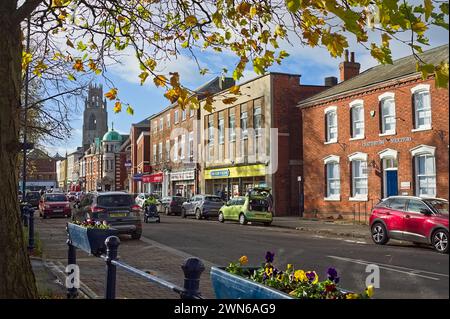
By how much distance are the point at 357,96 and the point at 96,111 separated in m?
120

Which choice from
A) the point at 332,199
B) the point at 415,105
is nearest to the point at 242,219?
the point at 332,199

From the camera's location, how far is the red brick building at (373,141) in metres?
22.3

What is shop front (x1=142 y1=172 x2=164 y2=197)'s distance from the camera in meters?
59.2

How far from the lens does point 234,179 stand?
40188mm

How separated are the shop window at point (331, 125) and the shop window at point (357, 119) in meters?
1.49

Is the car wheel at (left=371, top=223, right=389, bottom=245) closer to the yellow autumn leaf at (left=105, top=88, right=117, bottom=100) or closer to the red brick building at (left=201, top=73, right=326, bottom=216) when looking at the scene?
the yellow autumn leaf at (left=105, top=88, right=117, bottom=100)

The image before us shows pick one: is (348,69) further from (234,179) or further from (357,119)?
(234,179)

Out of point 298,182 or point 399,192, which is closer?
point 399,192

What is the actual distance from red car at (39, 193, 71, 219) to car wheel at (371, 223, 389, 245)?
22549mm

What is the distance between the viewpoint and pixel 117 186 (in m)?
98.4

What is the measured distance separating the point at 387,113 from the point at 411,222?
10.7 m

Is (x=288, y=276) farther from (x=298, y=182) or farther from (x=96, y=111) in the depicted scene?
(x=96, y=111)

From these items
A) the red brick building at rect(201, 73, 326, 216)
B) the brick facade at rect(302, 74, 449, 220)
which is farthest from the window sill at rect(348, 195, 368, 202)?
the red brick building at rect(201, 73, 326, 216)
